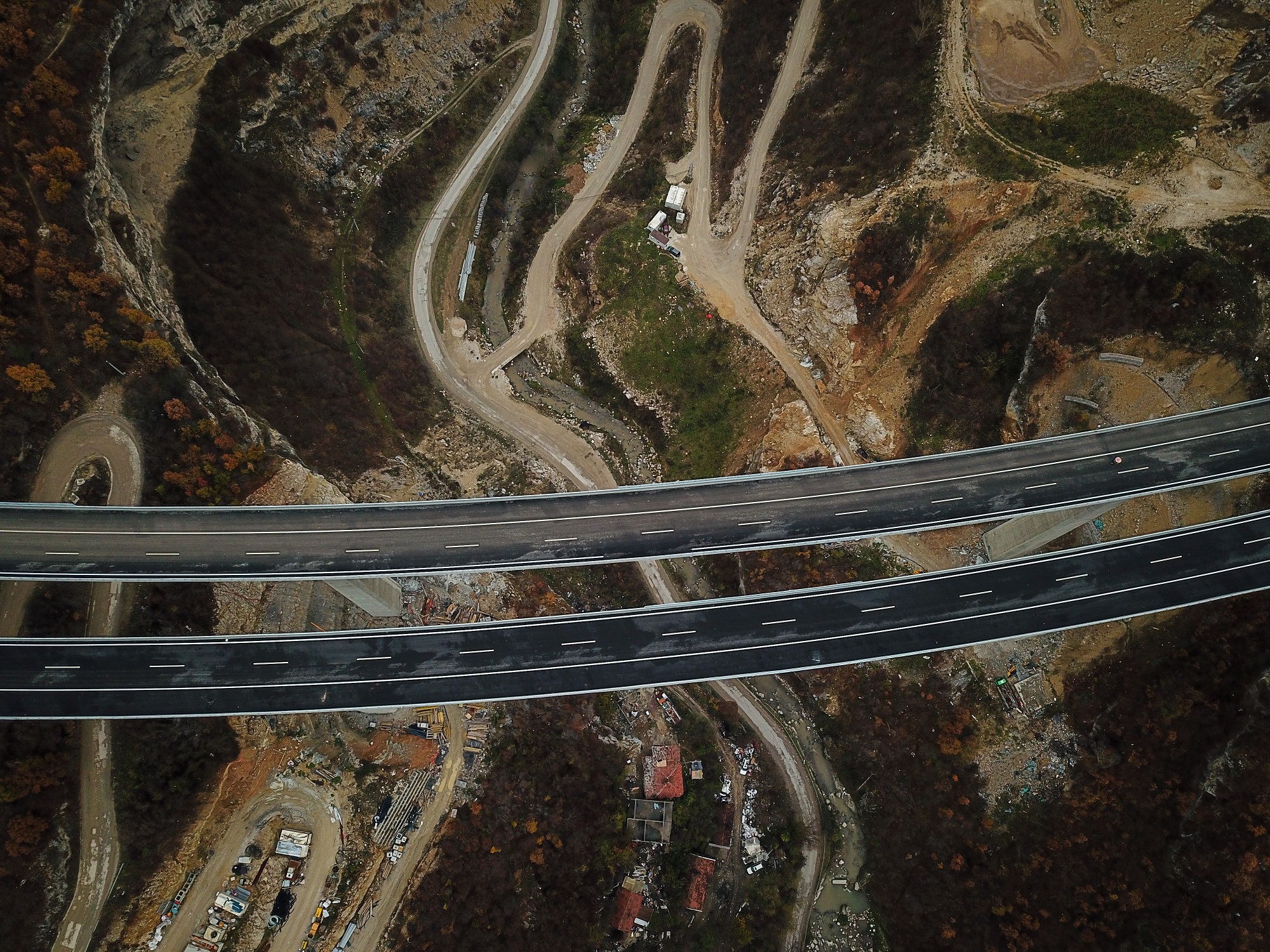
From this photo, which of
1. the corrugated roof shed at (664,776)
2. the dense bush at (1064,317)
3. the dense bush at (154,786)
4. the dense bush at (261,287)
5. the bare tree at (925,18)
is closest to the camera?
the dense bush at (154,786)

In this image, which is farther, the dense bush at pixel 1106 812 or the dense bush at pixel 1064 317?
the dense bush at pixel 1064 317

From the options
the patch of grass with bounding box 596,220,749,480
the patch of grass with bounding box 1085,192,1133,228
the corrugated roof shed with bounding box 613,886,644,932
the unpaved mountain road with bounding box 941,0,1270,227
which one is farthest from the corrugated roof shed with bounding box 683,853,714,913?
the unpaved mountain road with bounding box 941,0,1270,227

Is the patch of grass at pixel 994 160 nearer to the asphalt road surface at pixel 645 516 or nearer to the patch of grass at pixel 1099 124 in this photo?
the patch of grass at pixel 1099 124

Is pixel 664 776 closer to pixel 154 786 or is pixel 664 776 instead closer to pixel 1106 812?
pixel 1106 812

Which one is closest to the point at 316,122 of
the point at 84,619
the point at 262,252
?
the point at 262,252

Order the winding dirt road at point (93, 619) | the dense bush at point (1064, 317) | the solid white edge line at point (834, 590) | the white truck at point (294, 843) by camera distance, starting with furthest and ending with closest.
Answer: the white truck at point (294, 843)
the solid white edge line at point (834, 590)
the dense bush at point (1064, 317)
the winding dirt road at point (93, 619)

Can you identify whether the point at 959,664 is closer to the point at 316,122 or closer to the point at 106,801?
the point at 106,801

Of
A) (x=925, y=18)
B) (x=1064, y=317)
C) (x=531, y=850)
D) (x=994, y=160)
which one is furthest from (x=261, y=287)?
(x=1064, y=317)

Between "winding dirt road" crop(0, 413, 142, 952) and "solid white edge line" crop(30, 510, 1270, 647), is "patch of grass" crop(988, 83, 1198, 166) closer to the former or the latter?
"solid white edge line" crop(30, 510, 1270, 647)

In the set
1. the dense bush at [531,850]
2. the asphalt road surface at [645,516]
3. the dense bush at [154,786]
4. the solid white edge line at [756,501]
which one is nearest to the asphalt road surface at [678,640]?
the dense bush at [154,786]
